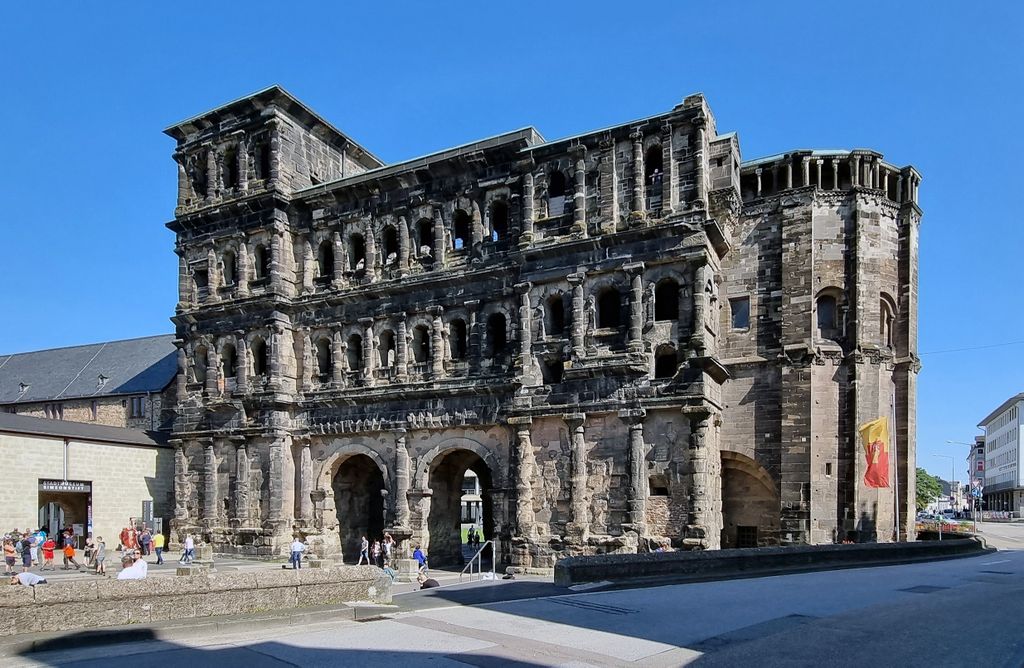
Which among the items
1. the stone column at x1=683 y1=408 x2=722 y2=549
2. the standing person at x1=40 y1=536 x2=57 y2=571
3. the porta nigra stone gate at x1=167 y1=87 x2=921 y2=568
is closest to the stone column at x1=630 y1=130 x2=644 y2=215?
the porta nigra stone gate at x1=167 y1=87 x2=921 y2=568

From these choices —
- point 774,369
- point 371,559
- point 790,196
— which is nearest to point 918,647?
point 774,369

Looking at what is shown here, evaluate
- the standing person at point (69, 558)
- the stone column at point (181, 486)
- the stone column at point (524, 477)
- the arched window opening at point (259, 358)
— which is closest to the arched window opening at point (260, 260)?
the arched window opening at point (259, 358)

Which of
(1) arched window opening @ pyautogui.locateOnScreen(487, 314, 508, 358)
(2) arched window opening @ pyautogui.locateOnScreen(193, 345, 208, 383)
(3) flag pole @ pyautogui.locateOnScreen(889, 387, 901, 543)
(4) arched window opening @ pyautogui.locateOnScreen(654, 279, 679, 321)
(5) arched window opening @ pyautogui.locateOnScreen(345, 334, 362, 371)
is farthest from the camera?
(2) arched window opening @ pyautogui.locateOnScreen(193, 345, 208, 383)

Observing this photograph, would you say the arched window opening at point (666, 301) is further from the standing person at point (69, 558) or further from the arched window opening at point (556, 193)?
the standing person at point (69, 558)

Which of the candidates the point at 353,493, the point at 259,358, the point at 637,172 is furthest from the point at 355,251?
the point at 637,172

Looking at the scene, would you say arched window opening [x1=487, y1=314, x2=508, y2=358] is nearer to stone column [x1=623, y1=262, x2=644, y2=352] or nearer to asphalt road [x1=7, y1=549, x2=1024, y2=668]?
stone column [x1=623, y1=262, x2=644, y2=352]

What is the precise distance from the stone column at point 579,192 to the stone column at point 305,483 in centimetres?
1489

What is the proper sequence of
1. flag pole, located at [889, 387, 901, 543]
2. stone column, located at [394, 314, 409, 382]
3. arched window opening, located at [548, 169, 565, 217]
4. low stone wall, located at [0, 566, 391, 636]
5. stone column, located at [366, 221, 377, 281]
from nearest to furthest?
low stone wall, located at [0, 566, 391, 636] < flag pole, located at [889, 387, 901, 543] < arched window opening, located at [548, 169, 565, 217] < stone column, located at [394, 314, 409, 382] < stone column, located at [366, 221, 377, 281]

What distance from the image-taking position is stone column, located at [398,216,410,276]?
31438 millimetres

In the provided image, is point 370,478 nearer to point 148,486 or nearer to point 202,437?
point 202,437

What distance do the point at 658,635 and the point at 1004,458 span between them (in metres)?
114

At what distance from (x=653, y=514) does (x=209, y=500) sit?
20.1m

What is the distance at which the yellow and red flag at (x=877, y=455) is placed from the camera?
25.3 m

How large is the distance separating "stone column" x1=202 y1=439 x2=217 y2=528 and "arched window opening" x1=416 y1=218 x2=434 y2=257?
1302 centimetres
